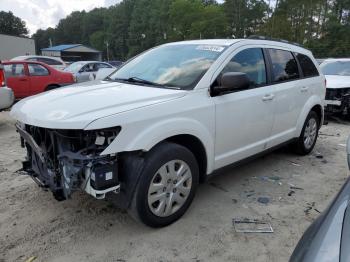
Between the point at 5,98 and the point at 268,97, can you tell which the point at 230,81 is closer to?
the point at 268,97

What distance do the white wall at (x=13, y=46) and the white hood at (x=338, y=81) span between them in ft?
131

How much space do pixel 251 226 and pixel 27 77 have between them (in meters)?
9.04

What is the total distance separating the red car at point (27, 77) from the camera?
34.1ft

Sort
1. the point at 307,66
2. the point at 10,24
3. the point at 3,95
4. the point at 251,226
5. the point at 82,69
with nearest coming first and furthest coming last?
the point at 251,226, the point at 307,66, the point at 3,95, the point at 82,69, the point at 10,24

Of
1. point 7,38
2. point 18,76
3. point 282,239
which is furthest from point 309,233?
point 7,38

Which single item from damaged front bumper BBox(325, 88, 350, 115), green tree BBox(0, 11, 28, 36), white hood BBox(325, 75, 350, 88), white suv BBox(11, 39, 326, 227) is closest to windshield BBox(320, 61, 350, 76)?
white hood BBox(325, 75, 350, 88)

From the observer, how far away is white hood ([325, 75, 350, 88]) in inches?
329

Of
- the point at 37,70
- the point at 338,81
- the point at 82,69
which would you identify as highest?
the point at 37,70

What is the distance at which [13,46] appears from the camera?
→ 145ft

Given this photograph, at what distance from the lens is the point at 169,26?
8312 cm

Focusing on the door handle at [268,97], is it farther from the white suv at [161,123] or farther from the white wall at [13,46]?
the white wall at [13,46]

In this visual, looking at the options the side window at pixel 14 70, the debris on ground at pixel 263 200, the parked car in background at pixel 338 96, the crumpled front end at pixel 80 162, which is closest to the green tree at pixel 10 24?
the side window at pixel 14 70

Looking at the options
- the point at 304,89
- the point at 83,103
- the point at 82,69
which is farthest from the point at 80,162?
the point at 82,69

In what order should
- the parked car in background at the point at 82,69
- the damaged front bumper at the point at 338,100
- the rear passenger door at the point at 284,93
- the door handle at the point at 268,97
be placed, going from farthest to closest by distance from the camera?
the parked car in background at the point at 82,69 → the damaged front bumper at the point at 338,100 → the rear passenger door at the point at 284,93 → the door handle at the point at 268,97
